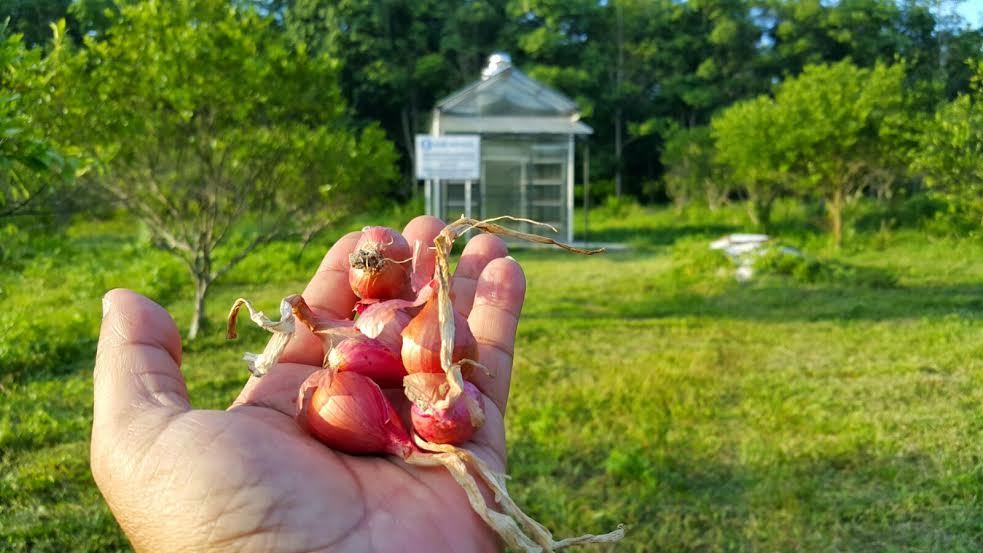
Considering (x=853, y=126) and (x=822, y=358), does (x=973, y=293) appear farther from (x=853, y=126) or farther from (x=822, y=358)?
(x=853, y=126)

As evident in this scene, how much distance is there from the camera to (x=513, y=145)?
1592 cm

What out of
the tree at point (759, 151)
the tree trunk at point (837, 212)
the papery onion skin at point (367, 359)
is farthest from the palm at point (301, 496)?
the tree at point (759, 151)

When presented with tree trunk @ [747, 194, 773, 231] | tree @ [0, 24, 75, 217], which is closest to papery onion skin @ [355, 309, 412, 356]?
tree @ [0, 24, 75, 217]

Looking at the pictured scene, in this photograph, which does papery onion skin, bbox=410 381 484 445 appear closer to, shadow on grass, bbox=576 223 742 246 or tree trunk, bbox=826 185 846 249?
tree trunk, bbox=826 185 846 249

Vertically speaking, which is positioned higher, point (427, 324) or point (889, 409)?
point (427, 324)

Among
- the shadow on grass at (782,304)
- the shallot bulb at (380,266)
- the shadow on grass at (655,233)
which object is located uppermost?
the shallot bulb at (380,266)

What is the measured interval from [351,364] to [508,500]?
566 mm

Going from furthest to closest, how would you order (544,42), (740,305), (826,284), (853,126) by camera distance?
(544,42), (853,126), (826,284), (740,305)

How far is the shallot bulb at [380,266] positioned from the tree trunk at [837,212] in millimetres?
11599

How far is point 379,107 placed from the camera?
27.7 metres

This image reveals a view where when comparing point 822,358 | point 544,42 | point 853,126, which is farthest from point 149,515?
point 544,42

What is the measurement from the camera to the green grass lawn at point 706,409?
3.45 m

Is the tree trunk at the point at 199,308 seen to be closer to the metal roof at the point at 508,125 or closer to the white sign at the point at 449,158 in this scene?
the white sign at the point at 449,158

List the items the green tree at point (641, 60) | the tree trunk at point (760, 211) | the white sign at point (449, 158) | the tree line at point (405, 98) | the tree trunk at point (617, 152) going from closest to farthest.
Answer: the tree line at point (405, 98), the white sign at point (449, 158), the tree trunk at point (760, 211), the green tree at point (641, 60), the tree trunk at point (617, 152)
